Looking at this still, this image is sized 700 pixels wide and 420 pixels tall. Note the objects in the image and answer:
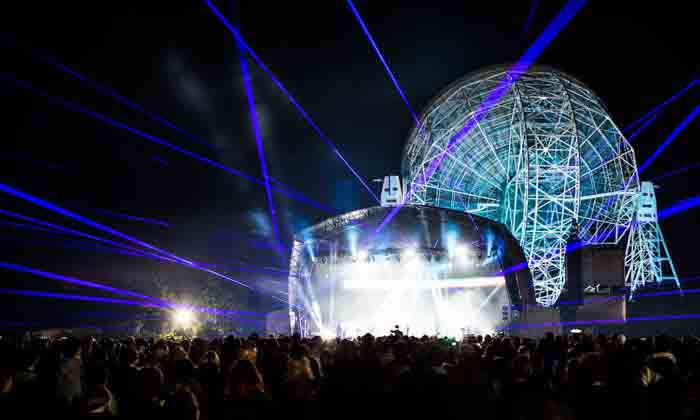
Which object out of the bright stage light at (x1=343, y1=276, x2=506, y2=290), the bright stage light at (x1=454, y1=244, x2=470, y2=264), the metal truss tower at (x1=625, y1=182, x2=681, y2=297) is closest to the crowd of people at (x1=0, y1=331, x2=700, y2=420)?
the bright stage light at (x1=454, y1=244, x2=470, y2=264)

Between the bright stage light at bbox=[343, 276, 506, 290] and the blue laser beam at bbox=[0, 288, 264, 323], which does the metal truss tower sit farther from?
the blue laser beam at bbox=[0, 288, 264, 323]

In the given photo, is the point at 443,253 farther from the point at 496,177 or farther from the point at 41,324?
the point at 41,324

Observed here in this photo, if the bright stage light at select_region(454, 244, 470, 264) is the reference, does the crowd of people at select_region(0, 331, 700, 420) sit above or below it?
below

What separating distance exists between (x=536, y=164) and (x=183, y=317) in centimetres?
2936

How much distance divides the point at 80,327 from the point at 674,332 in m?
38.9

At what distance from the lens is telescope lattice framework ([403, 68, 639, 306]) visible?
3888 cm

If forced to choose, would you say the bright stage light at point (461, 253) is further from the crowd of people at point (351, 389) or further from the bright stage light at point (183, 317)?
the crowd of people at point (351, 389)

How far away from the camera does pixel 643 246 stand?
48.8 metres

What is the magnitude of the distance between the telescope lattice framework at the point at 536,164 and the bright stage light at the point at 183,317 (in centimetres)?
2045

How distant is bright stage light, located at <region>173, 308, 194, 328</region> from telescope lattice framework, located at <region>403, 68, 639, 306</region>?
20453 millimetres

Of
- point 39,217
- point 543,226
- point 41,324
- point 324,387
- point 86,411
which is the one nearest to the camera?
point 86,411

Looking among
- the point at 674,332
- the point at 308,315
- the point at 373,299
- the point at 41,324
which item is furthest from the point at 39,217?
the point at 674,332

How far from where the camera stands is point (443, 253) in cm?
4184

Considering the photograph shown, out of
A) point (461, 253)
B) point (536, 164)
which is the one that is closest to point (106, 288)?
point (461, 253)
